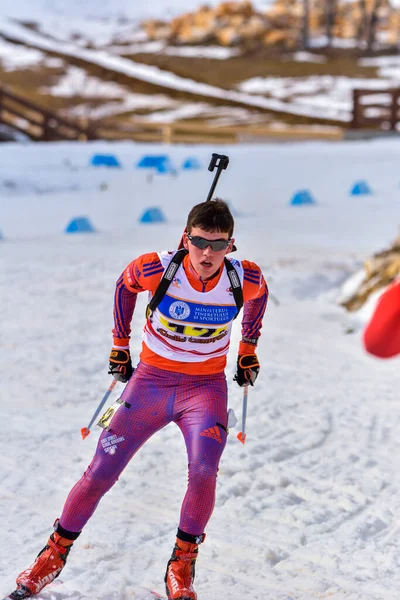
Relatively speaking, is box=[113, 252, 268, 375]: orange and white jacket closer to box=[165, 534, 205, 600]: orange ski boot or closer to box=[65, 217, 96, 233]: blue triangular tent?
box=[165, 534, 205, 600]: orange ski boot

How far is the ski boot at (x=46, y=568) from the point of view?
12.2 feet

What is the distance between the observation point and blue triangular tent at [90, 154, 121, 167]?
19.2 meters

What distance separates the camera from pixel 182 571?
364 cm

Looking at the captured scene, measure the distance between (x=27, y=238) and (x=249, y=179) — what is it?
7.40 meters

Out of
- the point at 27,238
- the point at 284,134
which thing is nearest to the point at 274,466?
the point at 27,238

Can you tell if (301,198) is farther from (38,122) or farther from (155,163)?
(38,122)

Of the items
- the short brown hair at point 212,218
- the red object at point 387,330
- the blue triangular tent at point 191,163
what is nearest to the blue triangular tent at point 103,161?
the blue triangular tent at point 191,163

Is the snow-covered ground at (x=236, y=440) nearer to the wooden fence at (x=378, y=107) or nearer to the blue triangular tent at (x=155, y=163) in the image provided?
the blue triangular tent at (x=155, y=163)

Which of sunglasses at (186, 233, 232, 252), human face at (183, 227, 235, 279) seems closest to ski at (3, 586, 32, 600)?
human face at (183, 227, 235, 279)

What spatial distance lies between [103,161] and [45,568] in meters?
16.2

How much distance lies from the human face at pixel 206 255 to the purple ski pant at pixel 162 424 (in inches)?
19.2

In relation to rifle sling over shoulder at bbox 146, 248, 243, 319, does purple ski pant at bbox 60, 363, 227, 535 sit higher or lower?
lower

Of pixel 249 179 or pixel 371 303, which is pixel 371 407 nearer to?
pixel 371 303

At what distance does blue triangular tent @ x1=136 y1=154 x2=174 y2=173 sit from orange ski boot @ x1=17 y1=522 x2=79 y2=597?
629 inches
